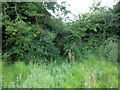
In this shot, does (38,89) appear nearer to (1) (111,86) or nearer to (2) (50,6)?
(1) (111,86)

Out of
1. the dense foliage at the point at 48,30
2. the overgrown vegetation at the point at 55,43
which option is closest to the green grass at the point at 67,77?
the overgrown vegetation at the point at 55,43

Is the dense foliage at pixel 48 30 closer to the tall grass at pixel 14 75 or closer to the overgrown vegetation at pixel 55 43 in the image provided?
the overgrown vegetation at pixel 55 43

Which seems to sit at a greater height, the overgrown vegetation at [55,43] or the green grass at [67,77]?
the overgrown vegetation at [55,43]

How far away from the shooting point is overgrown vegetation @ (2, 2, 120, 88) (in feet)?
14.6

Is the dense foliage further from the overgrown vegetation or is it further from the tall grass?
the tall grass

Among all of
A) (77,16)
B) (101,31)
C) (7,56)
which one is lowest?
(7,56)

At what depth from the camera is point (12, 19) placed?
6.28 m

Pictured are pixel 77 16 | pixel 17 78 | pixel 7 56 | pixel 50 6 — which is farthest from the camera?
pixel 77 16

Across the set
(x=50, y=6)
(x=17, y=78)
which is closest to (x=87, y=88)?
(x=17, y=78)

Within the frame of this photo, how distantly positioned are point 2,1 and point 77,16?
83.2 inches

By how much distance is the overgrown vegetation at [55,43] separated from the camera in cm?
445

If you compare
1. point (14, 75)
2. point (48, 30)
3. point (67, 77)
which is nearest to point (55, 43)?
point (48, 30)

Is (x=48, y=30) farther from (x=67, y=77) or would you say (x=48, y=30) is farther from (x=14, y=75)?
(x=67, y=77)

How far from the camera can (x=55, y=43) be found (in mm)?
6582
